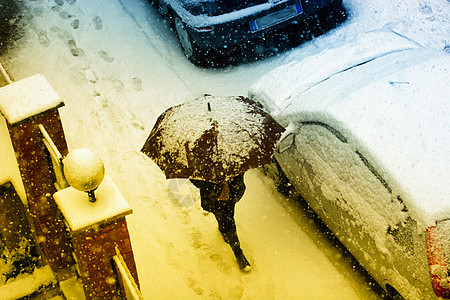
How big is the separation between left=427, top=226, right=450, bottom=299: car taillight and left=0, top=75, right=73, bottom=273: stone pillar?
9.79ft

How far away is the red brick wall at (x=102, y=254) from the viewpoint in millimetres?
3213

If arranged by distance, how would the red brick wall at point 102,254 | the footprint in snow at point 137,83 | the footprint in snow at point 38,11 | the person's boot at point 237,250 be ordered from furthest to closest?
the footprint in snow at point 38,11, the footprint in snow at point 137,83, the person's boot at point 237,250, the red brick wall at point 102,254

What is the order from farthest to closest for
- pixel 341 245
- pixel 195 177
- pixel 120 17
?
1. pixel 120 17
2. pixel 341 245
3. pixel 195 177

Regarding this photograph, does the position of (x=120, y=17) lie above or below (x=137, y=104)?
above

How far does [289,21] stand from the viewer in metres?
6.75

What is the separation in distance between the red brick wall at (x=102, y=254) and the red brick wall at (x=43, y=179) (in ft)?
3.04

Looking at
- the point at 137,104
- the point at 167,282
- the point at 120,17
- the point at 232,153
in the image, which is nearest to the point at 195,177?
the point at 232,153

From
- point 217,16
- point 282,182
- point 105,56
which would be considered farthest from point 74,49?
point 282,182

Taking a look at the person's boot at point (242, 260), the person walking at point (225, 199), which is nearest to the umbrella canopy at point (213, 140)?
the person walking at point (225, 199)

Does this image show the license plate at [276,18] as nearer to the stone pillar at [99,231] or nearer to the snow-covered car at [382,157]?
the snow-covered car at [382,157]

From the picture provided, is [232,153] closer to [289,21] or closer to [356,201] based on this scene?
[356,201]

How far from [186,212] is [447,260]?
268 centimetres

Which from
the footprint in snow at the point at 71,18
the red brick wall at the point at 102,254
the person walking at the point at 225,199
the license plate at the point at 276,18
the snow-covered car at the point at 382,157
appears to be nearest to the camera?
the red brick wall at the point at 102,254

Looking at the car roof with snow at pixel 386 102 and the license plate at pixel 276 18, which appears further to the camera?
the license plate at pixel 276 18
